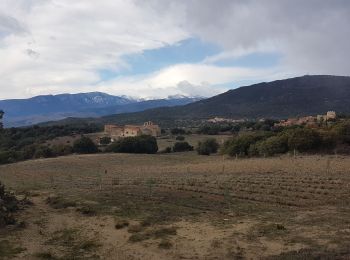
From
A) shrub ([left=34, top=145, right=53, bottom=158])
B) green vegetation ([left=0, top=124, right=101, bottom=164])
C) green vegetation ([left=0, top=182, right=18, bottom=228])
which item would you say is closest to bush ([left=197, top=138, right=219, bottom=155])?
green vegetation ([left=0, top=124, right=101, bottom=164])

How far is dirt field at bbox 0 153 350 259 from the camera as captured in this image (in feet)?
54.0

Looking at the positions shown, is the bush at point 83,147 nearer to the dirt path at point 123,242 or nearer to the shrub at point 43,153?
the shrub at point 43,153

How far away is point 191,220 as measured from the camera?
2125cm

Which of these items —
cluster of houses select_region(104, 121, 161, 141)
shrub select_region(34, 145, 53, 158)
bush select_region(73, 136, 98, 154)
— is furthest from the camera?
cluster of houses select_region(104, 121, 161, 141)

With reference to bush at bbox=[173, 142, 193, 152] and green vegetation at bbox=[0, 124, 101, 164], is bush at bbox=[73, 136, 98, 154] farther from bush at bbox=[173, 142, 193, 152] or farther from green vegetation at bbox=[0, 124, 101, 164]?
bush at bbox=[173, 142, 193, 152]

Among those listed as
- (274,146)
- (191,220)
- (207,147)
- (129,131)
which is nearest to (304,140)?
(274,146)

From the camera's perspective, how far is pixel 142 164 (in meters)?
61.6

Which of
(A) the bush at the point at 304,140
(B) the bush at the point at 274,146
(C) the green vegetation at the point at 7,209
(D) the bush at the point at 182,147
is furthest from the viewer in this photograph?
(D) the bush at the point at 182,147

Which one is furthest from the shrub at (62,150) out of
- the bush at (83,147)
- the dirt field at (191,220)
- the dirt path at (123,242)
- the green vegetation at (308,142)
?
the dirt path at (123,242)

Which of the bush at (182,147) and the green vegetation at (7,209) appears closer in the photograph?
the green vegetation at (7,209)

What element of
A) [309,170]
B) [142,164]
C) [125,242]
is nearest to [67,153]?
[142,164]

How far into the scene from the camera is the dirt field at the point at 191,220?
1645 cm

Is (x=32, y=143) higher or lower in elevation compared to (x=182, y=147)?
higher

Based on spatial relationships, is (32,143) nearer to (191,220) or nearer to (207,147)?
(207,147)
